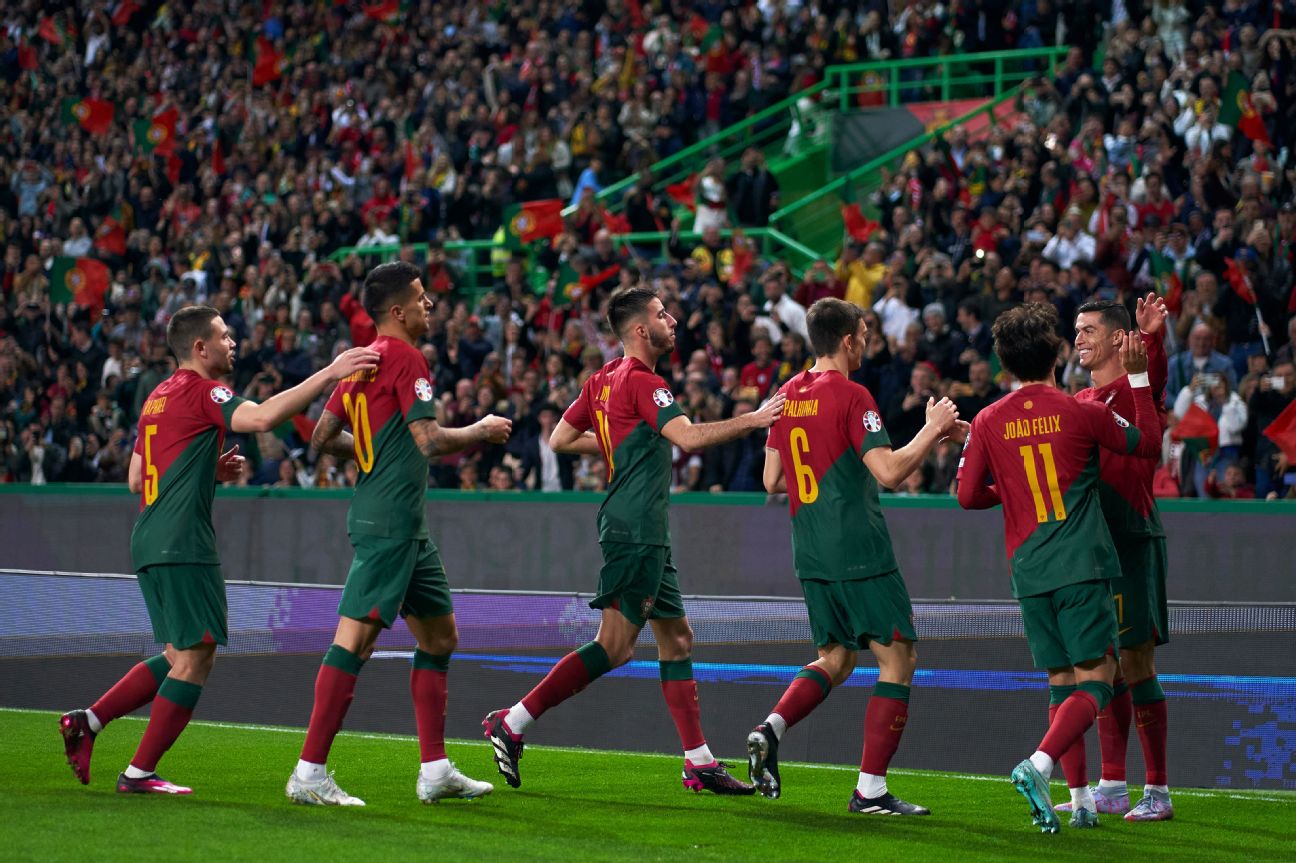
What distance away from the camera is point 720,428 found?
7320 millimetres

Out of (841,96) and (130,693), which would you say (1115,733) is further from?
(841,96)

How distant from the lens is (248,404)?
730 cm

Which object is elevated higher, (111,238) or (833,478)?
(111,238)

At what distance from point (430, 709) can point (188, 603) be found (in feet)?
3.75

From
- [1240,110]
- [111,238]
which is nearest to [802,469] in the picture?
[1240,110]

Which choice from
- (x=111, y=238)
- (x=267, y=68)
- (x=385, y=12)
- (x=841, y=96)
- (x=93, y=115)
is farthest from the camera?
(x=93, y=115)

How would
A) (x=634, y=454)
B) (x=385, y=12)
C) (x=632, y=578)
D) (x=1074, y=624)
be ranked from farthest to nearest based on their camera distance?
(x=385, y=12) < (x=634, y=454) < (x=632, y=578) < (x=1074, y=624)

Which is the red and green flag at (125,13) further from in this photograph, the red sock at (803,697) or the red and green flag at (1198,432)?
the red sock at (803,697)

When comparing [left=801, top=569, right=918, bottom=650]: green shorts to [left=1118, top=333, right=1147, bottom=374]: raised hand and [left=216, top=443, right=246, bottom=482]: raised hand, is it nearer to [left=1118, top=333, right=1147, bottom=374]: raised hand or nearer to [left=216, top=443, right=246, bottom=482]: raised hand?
[left=1118, top=333, right=1147, bottom=374]: raised hand

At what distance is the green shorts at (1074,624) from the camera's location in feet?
22.0

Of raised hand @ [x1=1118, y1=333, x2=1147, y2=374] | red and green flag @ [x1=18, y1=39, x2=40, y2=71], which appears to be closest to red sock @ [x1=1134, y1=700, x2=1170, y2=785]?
raised hand @ [x1=1118, y1=333, x2=1147, y2=374]

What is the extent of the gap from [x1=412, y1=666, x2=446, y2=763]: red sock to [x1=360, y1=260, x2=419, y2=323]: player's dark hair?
1602mm

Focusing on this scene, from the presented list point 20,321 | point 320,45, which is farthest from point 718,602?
point 320,45

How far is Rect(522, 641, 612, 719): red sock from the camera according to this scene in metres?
7.87
